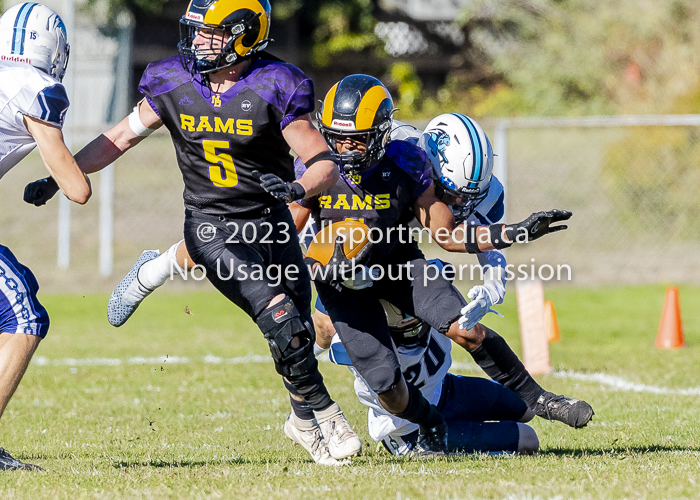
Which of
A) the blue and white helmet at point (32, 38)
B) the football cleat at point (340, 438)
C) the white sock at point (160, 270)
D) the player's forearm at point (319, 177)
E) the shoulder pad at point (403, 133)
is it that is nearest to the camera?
the player's forearm at point (319, 177)

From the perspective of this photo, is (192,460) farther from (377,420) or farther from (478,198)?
(478,198)

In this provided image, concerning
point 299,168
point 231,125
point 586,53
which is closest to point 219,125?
point 231,125

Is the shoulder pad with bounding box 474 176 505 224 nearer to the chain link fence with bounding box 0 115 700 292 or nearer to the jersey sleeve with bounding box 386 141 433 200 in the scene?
the jersey sleeve with bounding box 386 141 433 200

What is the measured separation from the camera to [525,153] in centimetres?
1750

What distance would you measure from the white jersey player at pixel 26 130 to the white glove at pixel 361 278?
1234mm

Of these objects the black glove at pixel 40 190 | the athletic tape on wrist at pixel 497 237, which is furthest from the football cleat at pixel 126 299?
the athletic tape on wrist at pixel 497 237

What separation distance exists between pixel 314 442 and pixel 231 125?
5.16ft

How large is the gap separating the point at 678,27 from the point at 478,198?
43.4 feet

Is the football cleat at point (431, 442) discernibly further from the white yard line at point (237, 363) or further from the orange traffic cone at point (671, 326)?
the orange traffic cone at point (671, 326)

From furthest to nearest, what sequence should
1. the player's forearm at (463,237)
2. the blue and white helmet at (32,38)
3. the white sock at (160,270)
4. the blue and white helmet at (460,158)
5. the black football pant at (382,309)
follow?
the white sock at (160,270), the blue and white helmet at (460,158), the player's forearm at (463,237), the black football pant at (382,309), the blue and white helmet at (32,38)

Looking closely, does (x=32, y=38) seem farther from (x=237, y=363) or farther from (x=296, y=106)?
(x=237, y=363)

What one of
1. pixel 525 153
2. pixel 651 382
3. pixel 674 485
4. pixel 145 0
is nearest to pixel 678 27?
pixel 525 153

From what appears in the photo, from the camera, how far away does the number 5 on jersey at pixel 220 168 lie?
4.36 metres

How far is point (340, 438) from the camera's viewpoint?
426 cm
